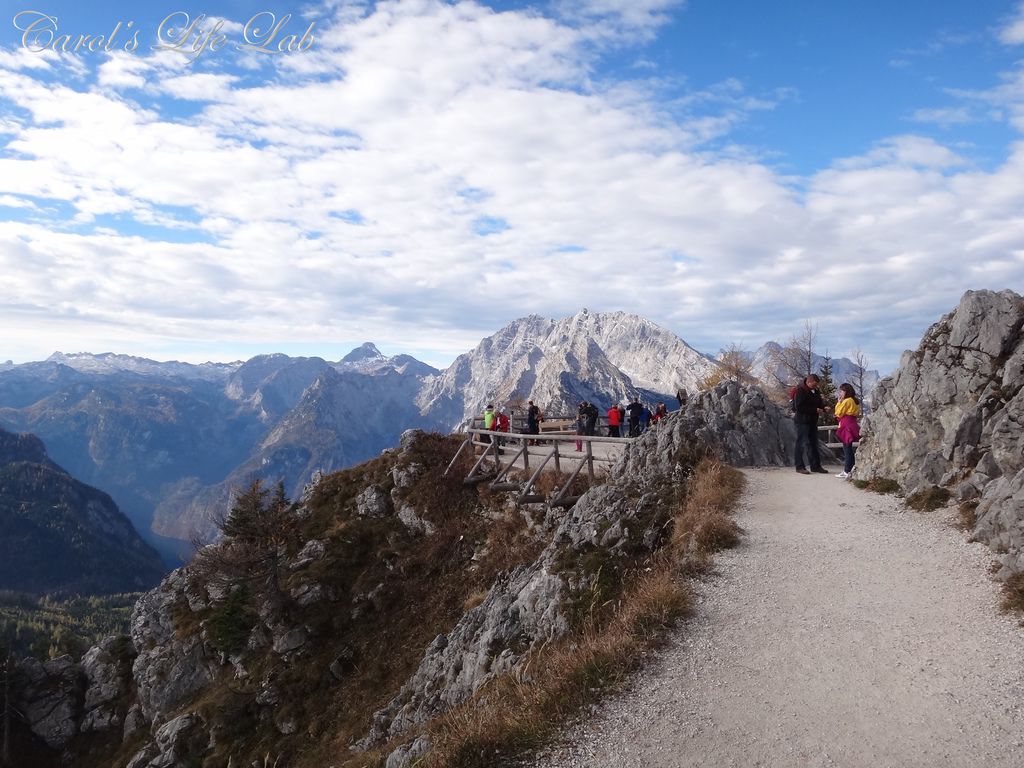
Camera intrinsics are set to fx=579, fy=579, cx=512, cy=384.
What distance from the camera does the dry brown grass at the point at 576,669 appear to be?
7.67 metres

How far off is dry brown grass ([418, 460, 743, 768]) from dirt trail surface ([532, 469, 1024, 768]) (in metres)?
0.35

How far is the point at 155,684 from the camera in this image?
2858cm

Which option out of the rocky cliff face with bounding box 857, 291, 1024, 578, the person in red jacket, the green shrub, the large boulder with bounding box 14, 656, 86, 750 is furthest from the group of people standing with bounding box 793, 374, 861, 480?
the large boulder with bounding box 14, 656, 86, 750

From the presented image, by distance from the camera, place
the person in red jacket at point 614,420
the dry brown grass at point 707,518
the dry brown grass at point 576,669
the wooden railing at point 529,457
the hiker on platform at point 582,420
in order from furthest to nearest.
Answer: the hiker on platform at point 582,420
the person in red jacket at point 614,420
the wooden railing at point 529,457
the dry brown grass at point 707,518
the dry brown grass at point 576,669

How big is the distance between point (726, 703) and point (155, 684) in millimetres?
30871

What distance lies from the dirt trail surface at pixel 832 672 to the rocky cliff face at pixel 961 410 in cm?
280

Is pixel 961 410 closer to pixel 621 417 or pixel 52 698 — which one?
pixel 621 417

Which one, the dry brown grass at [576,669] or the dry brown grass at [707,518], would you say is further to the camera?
the dry brown grass at [707,518]

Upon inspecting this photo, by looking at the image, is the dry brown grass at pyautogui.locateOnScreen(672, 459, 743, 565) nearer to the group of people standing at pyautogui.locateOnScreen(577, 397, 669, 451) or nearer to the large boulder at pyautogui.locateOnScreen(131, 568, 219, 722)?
the group of people standing at pyautogui.locateOnScreen(577, 397, 669, 451)

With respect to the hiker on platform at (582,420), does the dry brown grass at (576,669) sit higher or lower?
lower

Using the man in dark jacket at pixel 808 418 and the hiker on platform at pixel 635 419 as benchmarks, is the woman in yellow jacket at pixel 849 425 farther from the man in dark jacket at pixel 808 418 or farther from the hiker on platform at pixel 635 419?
the hiker on platform at pixel 635 419

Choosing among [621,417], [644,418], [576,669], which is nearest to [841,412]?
[644,418]

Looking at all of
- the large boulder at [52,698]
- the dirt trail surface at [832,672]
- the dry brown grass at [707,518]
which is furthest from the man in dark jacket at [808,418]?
the large boulder at [52,698]

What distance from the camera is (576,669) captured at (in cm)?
894
